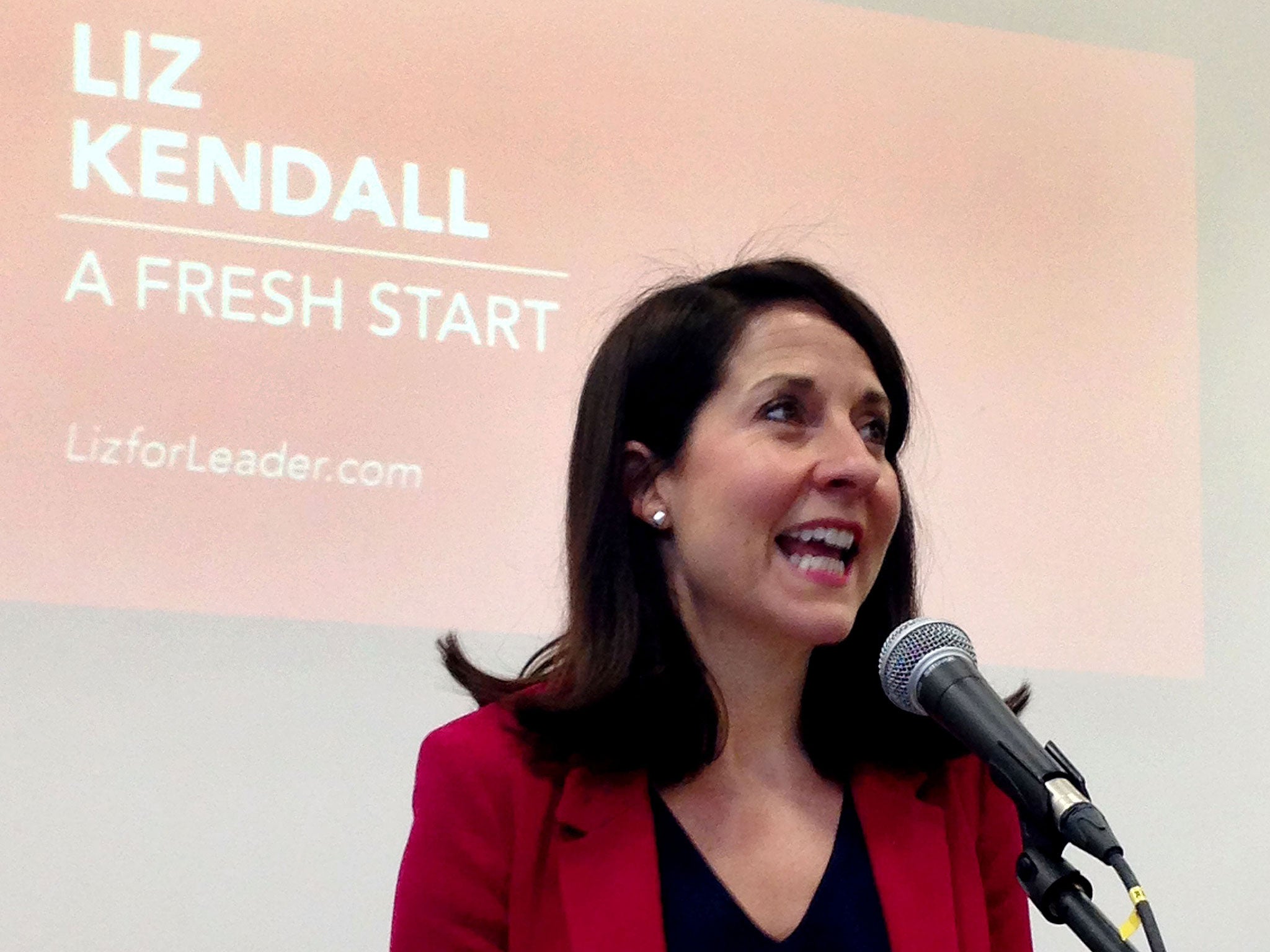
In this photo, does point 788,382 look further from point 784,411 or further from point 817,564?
point 817,564

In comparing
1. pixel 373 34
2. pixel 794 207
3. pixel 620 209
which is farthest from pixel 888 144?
pixel 373 34

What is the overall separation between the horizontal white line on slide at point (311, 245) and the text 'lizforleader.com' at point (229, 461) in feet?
1.14

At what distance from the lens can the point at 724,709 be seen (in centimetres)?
191

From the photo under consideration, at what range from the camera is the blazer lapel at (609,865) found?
5.60 feet

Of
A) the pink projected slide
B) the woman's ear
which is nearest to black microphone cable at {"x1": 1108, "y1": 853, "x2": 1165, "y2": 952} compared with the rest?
the woman's ear

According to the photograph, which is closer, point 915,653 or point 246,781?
point 915,653

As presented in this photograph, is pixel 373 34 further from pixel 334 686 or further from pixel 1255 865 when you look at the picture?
pixel 1255 865

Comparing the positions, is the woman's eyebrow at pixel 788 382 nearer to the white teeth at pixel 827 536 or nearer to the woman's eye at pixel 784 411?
the woman's eye at pixel 784 411

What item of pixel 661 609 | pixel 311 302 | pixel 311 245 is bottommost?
pixel 661 609

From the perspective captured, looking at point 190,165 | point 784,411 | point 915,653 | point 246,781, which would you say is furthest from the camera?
point 190,165

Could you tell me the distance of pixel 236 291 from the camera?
110 inches

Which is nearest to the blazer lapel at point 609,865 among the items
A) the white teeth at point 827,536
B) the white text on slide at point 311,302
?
the white teeth at point 827,536

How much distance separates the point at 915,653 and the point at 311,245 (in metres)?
1.73

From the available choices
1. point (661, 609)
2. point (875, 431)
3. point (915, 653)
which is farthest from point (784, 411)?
point (915, 653)
